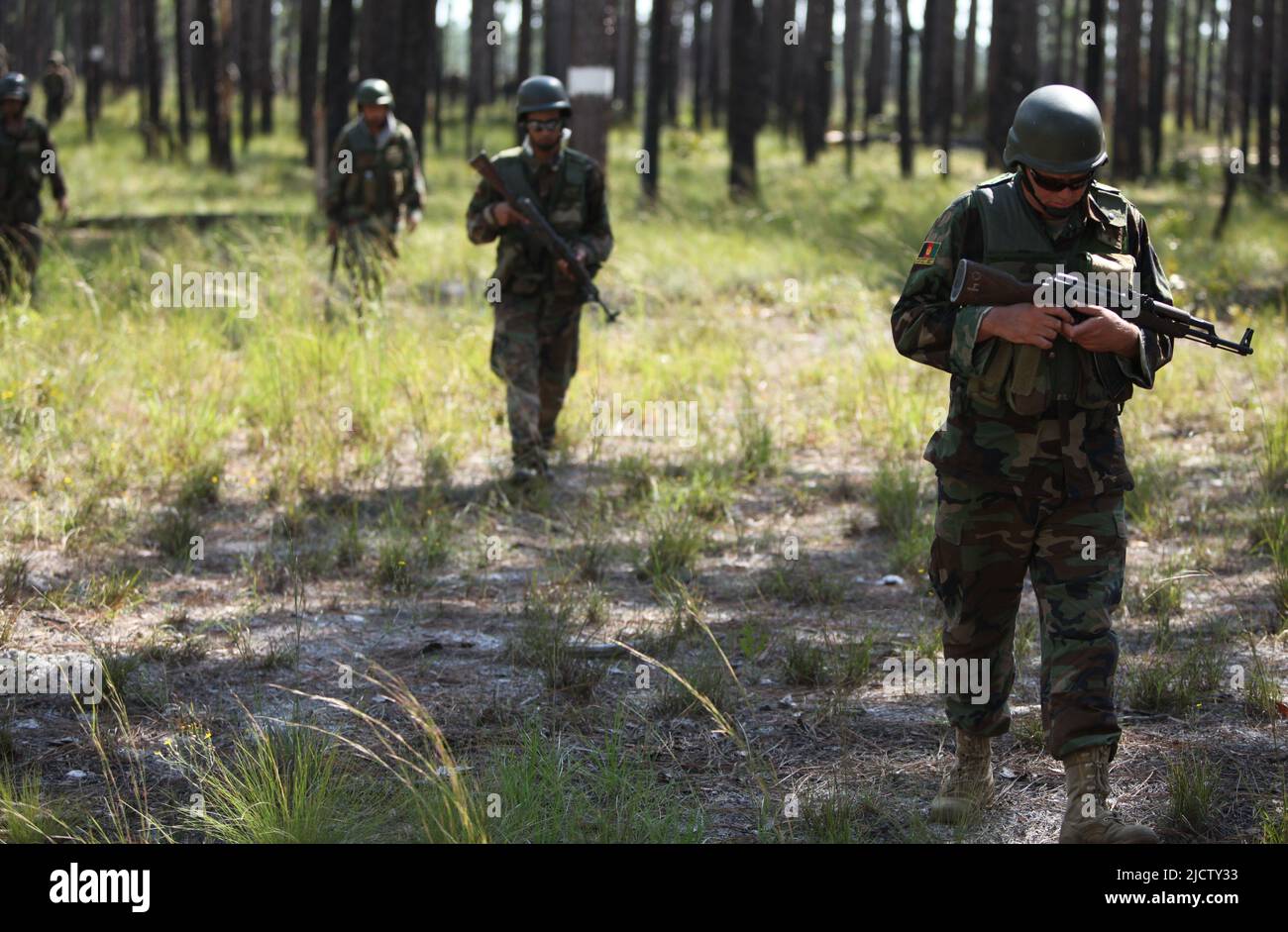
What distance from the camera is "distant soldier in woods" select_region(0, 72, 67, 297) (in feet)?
33.6

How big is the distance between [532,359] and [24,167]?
5.09 m

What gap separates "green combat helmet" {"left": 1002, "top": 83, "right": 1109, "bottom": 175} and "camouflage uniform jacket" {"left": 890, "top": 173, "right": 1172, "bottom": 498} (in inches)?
6.6

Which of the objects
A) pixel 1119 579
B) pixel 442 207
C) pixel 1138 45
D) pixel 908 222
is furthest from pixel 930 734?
pixel 1138 45

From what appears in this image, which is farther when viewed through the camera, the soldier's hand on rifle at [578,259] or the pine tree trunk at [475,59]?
the pine tree trunk at [475,59]

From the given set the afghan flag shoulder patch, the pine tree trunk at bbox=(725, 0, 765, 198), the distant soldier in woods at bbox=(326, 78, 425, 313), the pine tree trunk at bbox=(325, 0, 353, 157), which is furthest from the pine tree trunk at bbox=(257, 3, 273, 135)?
the afghan flag shoulder patch

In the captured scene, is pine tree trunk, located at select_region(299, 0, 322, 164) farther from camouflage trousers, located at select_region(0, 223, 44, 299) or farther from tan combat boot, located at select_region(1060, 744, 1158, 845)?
tan combat boot, located at select_region(1060, 744, 1158, 845)

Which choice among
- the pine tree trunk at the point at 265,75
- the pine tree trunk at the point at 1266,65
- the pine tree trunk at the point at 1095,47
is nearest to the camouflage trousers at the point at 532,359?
the pine tree trunk at the point at 1095,47

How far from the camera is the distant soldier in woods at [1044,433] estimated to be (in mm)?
3436

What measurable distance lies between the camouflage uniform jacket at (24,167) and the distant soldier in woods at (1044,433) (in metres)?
8.43

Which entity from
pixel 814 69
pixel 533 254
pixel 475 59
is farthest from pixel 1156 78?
pixel 533 254

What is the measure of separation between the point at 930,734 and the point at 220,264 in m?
8.01

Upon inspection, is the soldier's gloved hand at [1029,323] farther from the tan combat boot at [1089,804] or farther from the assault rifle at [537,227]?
the assault rifle at [537,227]

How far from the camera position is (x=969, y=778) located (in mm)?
3785
